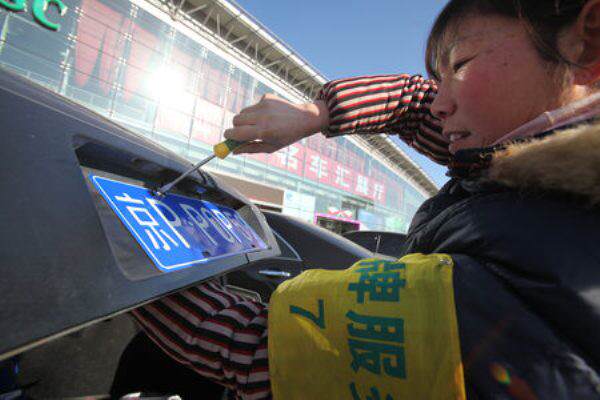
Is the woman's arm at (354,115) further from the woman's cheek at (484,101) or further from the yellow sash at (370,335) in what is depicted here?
the yellow sash at (370,335)

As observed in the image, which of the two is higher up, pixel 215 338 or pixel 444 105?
pixel 444 105

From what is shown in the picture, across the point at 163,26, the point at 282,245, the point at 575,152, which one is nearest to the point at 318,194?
the point at 163,26

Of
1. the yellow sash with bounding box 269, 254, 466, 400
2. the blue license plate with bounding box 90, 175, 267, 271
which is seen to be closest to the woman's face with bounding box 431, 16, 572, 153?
the yellow sash with bounding box 269, 254, 466, 400

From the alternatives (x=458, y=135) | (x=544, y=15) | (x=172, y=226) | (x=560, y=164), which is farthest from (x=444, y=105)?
(x=172, y=226)

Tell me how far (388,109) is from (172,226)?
0.94 m

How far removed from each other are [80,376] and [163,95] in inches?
569

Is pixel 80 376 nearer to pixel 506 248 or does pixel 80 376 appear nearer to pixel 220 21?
pixel 506 248

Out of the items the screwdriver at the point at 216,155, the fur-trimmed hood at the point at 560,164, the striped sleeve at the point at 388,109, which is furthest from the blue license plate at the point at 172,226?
the fur-trimmed hood at the point at 560,164

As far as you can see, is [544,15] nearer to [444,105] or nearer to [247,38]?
[444,105]

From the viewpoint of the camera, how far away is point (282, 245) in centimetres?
183

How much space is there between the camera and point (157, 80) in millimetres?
13320

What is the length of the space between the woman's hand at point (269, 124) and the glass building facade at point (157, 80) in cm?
1082

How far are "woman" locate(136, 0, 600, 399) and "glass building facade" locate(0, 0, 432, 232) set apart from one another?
11.1 meters

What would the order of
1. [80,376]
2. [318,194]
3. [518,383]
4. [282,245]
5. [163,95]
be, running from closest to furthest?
[518,383]
[80,376]
[282,245]
[163,95]
[318,194]
